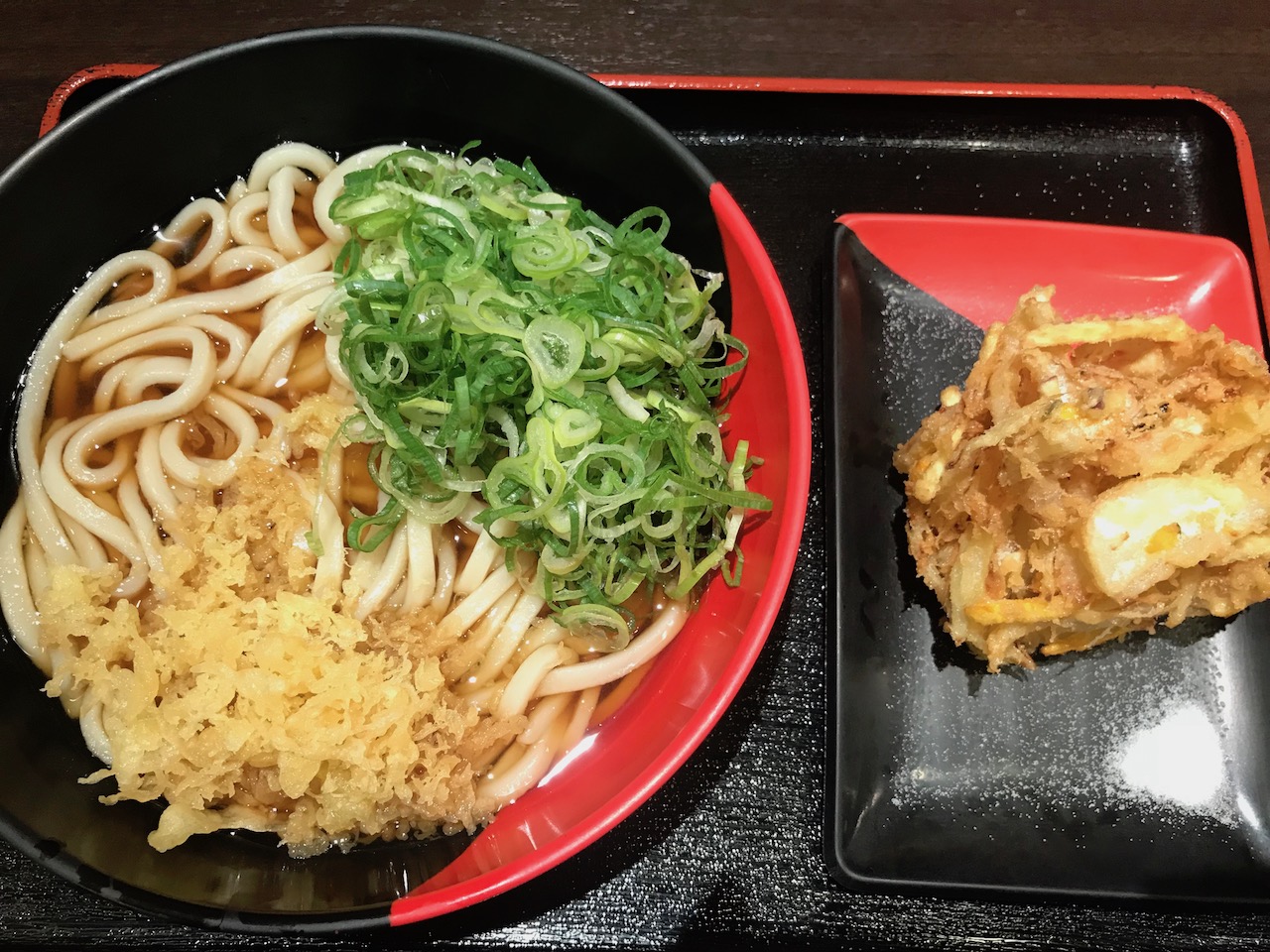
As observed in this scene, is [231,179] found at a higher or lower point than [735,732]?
higher

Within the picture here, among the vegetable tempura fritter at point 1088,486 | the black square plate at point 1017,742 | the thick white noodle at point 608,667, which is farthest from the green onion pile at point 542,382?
the vegetable tempura fritter at point 1088,486

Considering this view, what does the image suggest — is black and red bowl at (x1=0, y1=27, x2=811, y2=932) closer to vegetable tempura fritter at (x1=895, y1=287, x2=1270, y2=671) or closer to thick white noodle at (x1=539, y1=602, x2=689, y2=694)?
thick white noodle at (x1=539, y1=602, x2=689, y2=694)

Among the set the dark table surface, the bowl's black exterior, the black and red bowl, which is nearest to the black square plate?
the dark table surface

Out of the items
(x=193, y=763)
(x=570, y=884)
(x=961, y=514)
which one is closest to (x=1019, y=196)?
(x=961, y=514)

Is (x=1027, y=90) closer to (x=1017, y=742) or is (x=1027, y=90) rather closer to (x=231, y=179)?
(x=1017, y=742)

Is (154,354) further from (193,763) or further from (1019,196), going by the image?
(1019,196)

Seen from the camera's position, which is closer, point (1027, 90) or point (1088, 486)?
point (1088, 486)

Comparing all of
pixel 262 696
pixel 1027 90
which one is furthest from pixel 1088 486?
pixel 262 696
